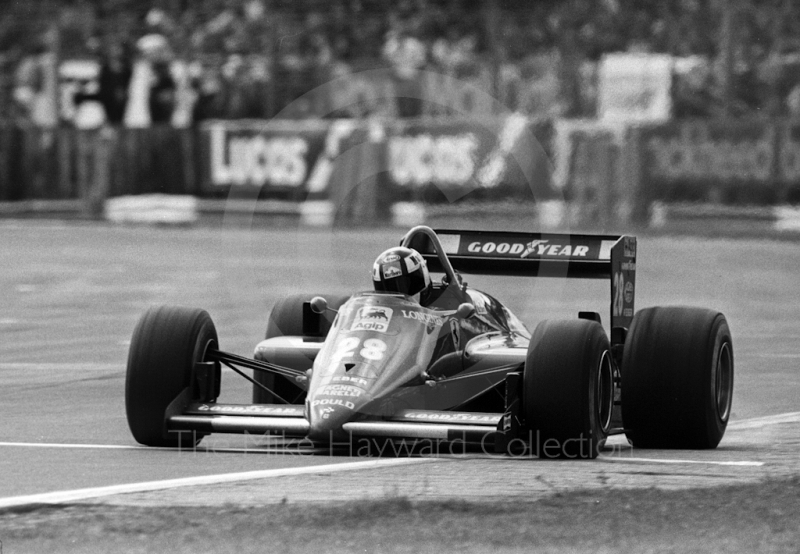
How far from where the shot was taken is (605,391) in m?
9.01

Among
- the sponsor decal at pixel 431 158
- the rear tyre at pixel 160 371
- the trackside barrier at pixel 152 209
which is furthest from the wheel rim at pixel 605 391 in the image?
the trackside barrier at pixel 152 209

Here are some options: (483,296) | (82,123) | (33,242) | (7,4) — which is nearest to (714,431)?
(483,296)

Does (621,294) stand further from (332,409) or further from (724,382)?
(332,409)

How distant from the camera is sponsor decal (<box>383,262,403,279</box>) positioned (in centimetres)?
930

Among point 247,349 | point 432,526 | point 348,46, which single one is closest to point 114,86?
point 348,46

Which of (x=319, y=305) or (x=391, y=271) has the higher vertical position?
(x=391, y=271)

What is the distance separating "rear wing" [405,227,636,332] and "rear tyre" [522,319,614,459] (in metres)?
1.50

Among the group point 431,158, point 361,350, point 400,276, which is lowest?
point 361,350

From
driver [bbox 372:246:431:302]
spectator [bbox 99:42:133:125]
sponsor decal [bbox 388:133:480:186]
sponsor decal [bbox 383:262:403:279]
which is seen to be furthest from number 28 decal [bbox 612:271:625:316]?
spectator [bbox 99:42:133:125]

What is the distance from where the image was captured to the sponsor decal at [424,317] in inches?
357

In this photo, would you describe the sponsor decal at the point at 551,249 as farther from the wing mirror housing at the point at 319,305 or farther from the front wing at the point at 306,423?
the front wing at the point at 306,423

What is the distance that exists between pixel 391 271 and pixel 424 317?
33 centimetres

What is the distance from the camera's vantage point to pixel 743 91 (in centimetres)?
3284

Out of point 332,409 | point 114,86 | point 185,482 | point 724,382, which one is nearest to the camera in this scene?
point 185,482
